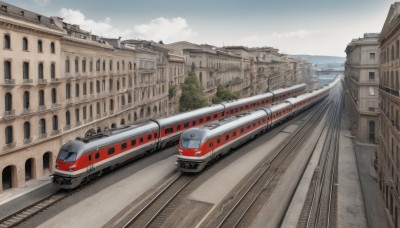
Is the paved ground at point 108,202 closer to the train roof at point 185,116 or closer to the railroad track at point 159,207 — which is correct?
the railroad track at point 159,207

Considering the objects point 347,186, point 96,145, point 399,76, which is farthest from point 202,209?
point 399,76

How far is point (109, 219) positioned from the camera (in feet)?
75.7

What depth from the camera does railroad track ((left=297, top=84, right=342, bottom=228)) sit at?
23.8 meters

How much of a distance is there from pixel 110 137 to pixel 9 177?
12897 millimetres

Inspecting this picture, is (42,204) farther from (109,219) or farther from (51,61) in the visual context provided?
(51,61)

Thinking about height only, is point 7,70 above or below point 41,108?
above

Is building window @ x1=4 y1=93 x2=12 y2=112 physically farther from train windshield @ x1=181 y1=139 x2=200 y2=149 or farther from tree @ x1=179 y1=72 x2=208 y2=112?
tree @ x1=179 y1=72 x2=208 y2=112

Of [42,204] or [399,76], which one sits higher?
[399,76]

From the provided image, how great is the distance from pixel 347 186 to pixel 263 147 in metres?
13.0

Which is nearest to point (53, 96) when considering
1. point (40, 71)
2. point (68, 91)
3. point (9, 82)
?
point (68, 91)

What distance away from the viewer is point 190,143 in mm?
30922

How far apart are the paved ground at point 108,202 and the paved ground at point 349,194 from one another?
49.3 feet

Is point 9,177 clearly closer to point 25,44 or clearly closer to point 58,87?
point 58,87

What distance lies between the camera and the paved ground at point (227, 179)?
2686 cm
